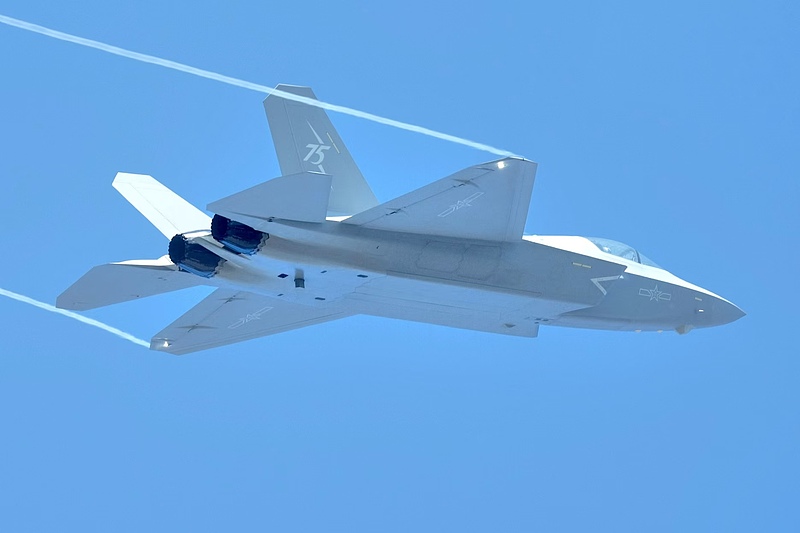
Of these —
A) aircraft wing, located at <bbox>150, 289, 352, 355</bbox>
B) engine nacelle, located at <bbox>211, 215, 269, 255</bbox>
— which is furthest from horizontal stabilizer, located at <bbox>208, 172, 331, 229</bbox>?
aircraft wing, located at <bbox>150, 289, 352, 355</bbox>

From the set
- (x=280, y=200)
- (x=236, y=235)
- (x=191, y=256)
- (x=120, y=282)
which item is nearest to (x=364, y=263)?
(x=236, y=235)

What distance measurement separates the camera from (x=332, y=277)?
22281 mm

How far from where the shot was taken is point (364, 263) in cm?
2203

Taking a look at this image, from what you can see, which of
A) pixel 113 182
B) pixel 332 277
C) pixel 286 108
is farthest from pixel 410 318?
pixel 113 182

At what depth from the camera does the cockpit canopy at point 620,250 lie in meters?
24.7

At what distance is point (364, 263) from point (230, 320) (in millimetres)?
5571

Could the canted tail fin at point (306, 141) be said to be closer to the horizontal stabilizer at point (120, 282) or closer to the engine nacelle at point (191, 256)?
the engine nacelle at point (191, 256)

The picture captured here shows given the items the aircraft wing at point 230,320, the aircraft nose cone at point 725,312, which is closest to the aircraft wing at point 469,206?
the aircraft wing at point 230,320

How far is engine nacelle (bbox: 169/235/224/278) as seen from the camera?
71.3ft

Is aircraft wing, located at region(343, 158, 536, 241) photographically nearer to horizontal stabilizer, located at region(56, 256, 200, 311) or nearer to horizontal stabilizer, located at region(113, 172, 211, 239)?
horizontal stabilizer, located at region(56, 256, 200, 311)

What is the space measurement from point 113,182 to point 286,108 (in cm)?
388

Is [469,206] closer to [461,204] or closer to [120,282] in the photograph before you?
[461,204]

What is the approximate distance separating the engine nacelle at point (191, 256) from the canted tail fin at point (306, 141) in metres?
3.75

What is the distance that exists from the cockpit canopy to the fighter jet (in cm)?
3
